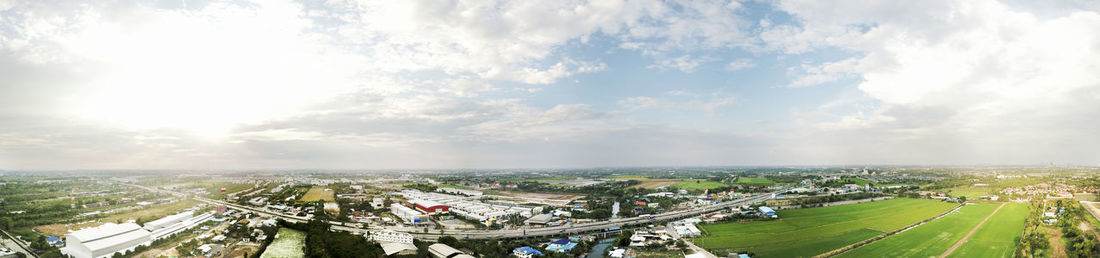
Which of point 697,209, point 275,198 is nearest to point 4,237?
point 275,198

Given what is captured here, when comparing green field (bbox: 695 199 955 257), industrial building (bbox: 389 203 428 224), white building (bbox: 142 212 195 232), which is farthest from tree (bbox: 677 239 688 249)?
white building (bbox: 142 212 195 232)

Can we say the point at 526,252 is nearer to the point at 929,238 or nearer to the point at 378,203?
the point at 929,238

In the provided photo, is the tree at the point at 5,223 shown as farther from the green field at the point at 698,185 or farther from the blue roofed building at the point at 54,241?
the green field at the point at 698,185

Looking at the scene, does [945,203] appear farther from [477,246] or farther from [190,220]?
[190,220]

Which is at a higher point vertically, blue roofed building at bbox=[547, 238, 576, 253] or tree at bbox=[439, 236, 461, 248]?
tree at bbox=[439, 236, 461, 248]

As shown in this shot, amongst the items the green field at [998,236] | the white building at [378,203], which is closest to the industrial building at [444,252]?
the green field at [998,236]

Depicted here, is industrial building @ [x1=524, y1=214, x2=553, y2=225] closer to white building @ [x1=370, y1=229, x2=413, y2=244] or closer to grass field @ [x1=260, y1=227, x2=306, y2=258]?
white building @ [x1=370, y1=229, x2=413, y2=244]
